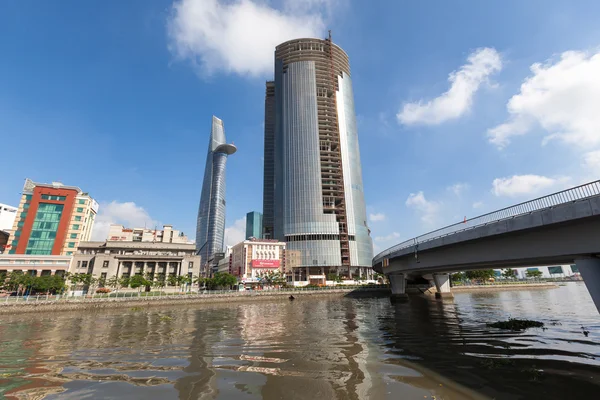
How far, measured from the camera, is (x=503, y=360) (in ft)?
46.9

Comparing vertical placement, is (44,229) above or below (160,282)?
above

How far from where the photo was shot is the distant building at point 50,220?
101688mm

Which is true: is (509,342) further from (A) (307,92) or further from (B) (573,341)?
(A) (307,92)

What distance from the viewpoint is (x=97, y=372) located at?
13.7 metres

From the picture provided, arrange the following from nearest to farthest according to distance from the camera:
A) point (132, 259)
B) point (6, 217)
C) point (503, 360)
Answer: point (503, 360) → point (132, 259) → point (6, 217)

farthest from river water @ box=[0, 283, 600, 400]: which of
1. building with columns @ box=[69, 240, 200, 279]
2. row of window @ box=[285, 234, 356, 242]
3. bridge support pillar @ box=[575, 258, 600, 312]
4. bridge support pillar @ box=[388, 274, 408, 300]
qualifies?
row of window @ box=[285, 234, 356, 242]

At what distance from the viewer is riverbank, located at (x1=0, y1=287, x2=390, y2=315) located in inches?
2042

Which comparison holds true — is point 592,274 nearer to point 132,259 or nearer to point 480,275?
point 132,259

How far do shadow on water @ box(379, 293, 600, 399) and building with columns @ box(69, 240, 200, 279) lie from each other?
92200mm

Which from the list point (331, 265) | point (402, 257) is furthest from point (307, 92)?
point (402, 257)

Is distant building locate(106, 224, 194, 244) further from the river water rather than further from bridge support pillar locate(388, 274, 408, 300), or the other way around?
the river water

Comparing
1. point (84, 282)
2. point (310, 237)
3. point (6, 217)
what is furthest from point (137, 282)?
point (6, 217)

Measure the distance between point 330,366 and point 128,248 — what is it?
11710 cm

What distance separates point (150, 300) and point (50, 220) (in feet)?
254
